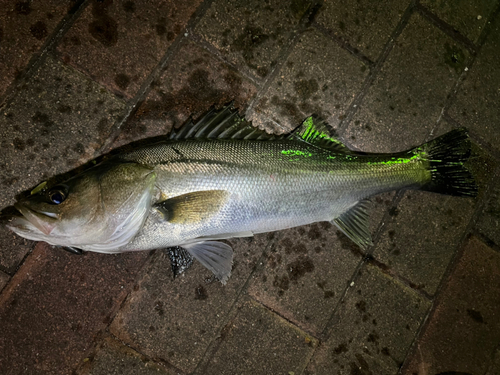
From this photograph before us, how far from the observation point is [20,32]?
9.20ft

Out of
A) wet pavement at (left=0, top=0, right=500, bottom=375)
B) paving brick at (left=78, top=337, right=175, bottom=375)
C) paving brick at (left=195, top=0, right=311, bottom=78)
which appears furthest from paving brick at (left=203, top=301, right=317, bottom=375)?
paving brick at (left=195, top=0, right=311, bottom=78)

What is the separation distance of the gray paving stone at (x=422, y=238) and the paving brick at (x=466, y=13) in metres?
1.84

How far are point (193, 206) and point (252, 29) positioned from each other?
6.20 ft

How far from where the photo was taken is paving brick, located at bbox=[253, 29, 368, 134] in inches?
122

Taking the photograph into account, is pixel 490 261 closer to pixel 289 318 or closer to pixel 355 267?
pixel 355 267

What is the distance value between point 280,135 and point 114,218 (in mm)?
1664

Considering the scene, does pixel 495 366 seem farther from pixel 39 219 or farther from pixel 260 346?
pixel 39 219

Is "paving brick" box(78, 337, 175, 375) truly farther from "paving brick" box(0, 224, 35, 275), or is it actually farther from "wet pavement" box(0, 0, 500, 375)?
"paving brick" box(0, 224, 35, 275)

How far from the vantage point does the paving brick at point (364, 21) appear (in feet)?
10.4

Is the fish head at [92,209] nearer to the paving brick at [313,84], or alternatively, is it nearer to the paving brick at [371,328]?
the paving brick at [313,84]

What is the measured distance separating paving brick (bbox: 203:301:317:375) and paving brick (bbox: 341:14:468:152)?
6.47 ft

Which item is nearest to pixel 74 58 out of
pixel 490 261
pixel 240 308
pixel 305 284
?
pixel 240 308

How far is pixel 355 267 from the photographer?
10.5ft

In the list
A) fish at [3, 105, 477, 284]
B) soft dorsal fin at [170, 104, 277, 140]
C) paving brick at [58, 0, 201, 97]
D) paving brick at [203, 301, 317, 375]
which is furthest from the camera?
paving brick at [203, 301, 317, 375]
